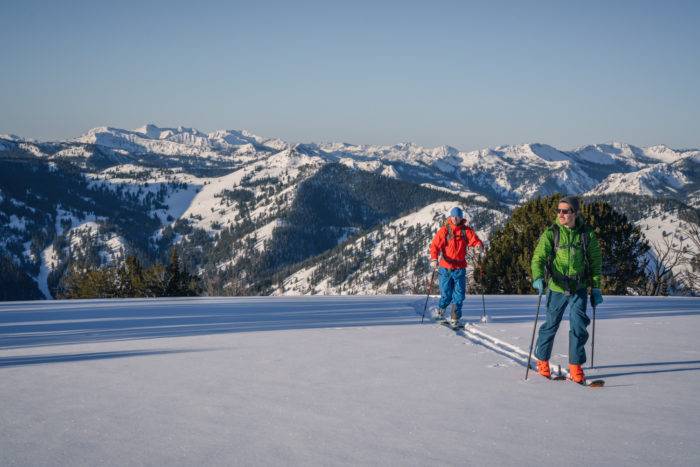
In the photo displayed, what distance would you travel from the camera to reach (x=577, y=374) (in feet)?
20.5

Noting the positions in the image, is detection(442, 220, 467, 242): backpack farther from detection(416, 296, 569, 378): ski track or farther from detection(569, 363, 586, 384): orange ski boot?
detection(569, 363, 586, 384): orange ski boot

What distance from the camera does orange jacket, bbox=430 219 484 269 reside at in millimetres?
10492

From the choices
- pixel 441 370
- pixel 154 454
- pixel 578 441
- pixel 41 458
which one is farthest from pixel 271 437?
pixel 441 370

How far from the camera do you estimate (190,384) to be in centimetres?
582

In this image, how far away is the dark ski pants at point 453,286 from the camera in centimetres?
1039

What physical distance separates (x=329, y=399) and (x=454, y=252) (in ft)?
19.3

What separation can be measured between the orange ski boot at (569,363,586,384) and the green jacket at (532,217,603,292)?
95cm

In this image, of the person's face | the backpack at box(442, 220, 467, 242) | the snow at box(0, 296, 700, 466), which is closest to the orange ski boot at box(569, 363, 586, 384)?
the snow at box(0, 296, 700, 466)

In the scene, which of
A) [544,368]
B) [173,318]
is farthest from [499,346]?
[173,318]

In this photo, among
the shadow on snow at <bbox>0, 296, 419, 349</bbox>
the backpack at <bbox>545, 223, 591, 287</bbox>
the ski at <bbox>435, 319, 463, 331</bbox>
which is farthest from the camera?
the ski at <bbox>435, 319, 463, 331</bbox>

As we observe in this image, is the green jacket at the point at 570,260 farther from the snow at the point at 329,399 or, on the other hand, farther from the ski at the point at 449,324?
the ski at the point at 449,324

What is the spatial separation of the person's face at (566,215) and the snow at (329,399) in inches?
78.7

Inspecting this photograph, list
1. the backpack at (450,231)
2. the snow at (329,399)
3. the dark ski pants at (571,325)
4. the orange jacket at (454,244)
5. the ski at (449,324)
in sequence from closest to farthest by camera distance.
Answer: the snow at (329,399)
the dark ski pants at (571,325)
the ski at (449,324)
the orange jacket at (454,244)
the backpack at (450,231)

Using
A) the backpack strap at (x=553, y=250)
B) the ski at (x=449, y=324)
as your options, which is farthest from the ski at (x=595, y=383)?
the ski at (x=449, y=324)
